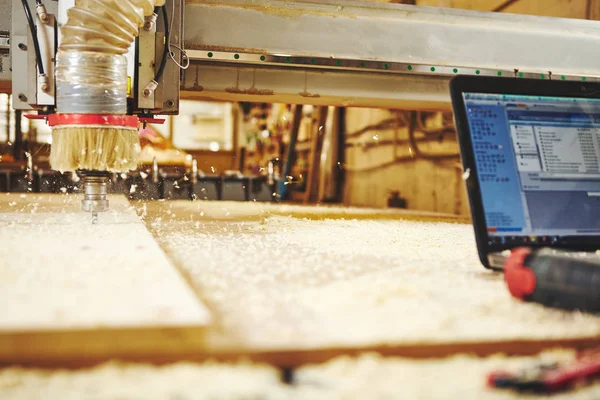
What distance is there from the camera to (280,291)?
0.69 metres

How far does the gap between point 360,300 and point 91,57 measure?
81 centimetres

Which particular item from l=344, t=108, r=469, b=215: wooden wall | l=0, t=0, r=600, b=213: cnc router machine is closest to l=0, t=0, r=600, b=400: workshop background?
l=0, t=0, r=600, b=213: cnc router machine

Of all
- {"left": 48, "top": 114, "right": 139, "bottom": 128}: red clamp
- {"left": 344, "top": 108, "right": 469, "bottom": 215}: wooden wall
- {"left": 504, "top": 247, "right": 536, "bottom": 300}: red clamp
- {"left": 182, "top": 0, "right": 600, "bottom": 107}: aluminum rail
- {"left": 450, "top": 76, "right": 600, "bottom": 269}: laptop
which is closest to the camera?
{"left": 504, "top": 247, "right": 536, "bottom": 300}: red clamp

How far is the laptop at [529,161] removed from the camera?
843 mm

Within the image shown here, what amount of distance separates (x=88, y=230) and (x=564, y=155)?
963 millimetres

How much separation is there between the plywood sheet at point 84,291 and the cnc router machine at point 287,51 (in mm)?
366

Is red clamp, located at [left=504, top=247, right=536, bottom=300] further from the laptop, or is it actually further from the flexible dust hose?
the flexible dust hose

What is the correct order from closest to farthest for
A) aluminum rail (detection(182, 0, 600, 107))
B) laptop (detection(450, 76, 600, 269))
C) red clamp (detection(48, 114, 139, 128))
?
laptop (detection(450, 76, 600, 269)) < red clamp (detection(48, 114, 139, 128)) < aluminum rail (detection(182, 0, 600, 107))

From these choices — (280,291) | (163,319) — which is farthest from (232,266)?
(163,319)

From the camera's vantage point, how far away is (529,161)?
89 cm

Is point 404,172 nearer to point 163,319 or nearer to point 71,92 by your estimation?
point 71,92

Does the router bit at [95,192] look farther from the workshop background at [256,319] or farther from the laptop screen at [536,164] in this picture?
the laptop screen at [536,164]

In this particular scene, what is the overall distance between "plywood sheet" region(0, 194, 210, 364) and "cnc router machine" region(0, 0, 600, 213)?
0.37m

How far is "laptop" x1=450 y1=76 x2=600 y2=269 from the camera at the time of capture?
2.77 feet
